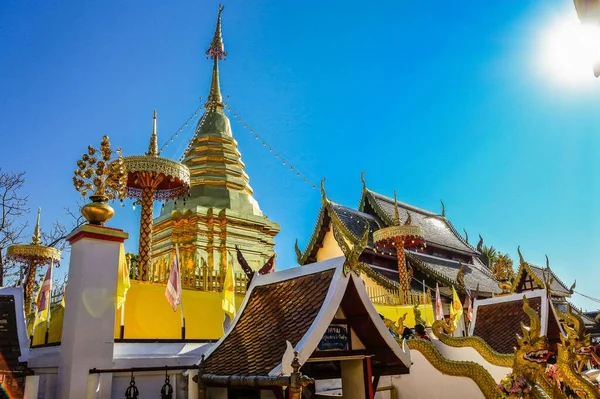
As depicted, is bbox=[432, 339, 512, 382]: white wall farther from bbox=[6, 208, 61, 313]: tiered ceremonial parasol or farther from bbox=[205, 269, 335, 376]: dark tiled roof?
bbox=[6, 208, 61, 313]: tiered ceremonial parasol

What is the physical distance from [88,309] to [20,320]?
2.54 metres

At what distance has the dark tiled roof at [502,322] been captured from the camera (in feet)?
30.1

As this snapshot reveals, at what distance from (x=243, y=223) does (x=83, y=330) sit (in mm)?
12243

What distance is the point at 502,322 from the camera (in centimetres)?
966

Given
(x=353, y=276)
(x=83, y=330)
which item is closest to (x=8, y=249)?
(x=83, y=330)

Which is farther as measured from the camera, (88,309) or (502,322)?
(502,322)

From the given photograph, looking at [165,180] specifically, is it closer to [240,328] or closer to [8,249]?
[240,328]

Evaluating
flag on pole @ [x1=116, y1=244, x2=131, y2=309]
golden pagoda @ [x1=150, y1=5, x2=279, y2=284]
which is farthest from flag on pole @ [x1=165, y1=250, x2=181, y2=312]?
golden pagoda @ [x1=150, y1=5, x2=279, y2=284]

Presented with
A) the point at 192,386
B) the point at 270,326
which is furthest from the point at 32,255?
the point at 270,326

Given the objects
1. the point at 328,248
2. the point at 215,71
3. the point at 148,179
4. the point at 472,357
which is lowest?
the point at 472,357

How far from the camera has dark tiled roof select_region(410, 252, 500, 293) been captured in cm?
2261

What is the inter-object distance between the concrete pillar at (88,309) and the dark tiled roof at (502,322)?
7.10 m

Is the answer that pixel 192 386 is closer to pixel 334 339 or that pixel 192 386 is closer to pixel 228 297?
pixel 334 339

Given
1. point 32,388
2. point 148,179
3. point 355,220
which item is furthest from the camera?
point 355,220
